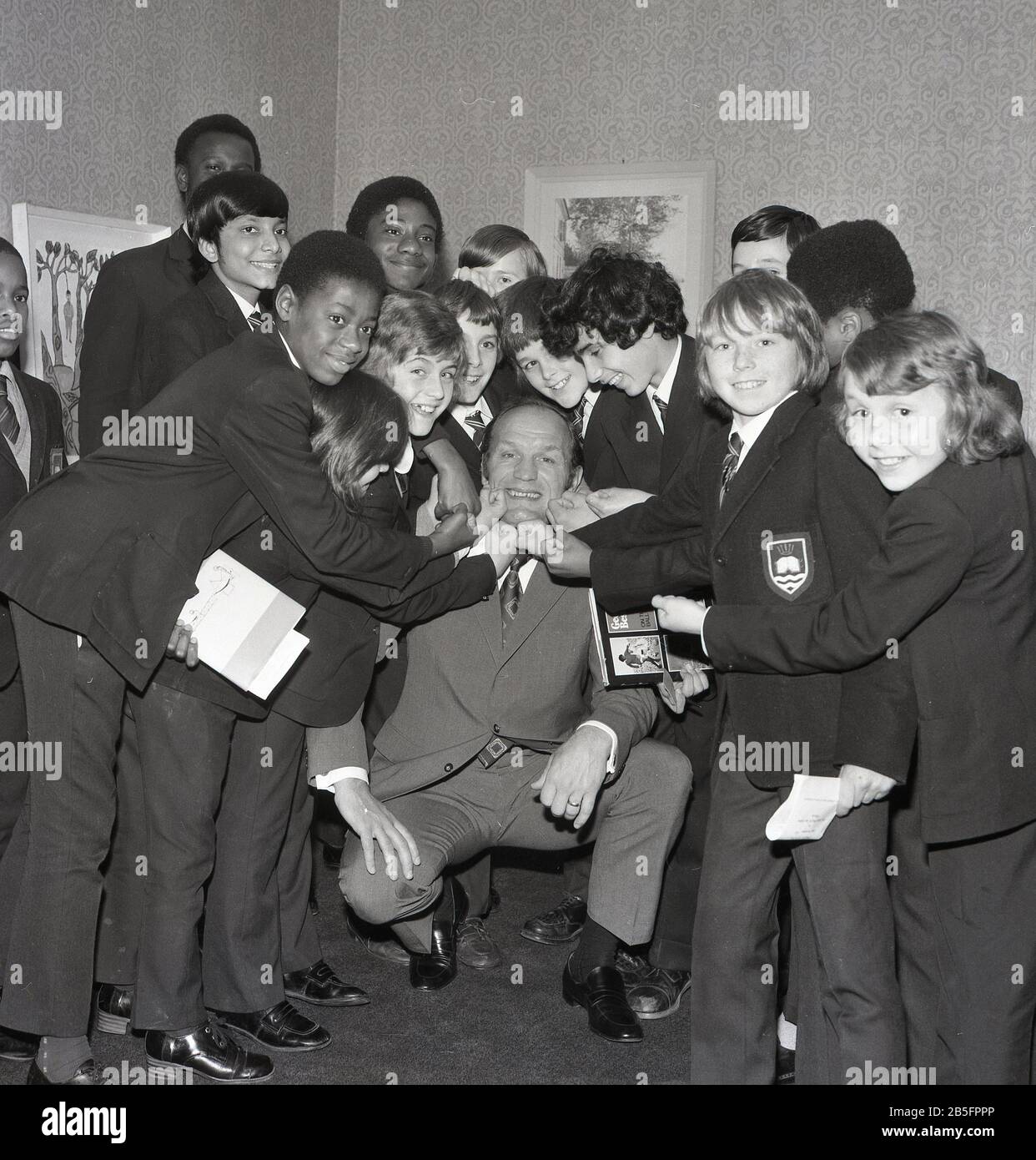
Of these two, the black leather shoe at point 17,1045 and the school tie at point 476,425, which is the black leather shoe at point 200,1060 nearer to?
the black leather shoe at point 17,1045

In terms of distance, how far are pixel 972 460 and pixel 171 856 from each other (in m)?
1.63

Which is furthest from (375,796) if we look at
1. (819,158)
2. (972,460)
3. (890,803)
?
(819,158)

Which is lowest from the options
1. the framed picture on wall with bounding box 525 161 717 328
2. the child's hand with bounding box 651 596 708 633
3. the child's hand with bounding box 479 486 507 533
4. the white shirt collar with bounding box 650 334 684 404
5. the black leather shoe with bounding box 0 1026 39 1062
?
the black leather shoe with bounding box 0 1026 39 1062

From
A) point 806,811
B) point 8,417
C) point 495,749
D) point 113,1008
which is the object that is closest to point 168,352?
point 8,417

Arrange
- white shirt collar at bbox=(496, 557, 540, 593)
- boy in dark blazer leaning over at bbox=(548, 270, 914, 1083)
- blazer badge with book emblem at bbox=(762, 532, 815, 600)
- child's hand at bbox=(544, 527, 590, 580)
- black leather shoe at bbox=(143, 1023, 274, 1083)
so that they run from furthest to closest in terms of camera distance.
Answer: white shirt collar at bbox=(496, 557, 540, 593) < child's hand at bbox=(544, 527, 590, 580) < black leather shoe at bbox=(143, 1023, 274, 1083) < blazer badge with book emblem at bbox=(762, 532, 815, 600) < boy in dark blazer leaning over at bbox=(548, 270, 914, 1083)

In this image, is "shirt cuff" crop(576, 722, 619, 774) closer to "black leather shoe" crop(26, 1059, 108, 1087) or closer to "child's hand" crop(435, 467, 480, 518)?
"child's hand" crop(435, 467, 480, 518)

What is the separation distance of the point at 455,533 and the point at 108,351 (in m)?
1.10

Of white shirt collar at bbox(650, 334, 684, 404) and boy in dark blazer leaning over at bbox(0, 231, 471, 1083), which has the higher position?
white shirt collar at bbox(650, 334, 684, 404)

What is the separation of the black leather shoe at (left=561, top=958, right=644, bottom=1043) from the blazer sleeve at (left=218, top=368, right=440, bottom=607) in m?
1.04

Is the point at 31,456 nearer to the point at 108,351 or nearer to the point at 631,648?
the point at 108,351

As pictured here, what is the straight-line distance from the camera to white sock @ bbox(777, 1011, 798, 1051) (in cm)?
245

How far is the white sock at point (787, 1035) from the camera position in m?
2.45

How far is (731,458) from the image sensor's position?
88.8 inches

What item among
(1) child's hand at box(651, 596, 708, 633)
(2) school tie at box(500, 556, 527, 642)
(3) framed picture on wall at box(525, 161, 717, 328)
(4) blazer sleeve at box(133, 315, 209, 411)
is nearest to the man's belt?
(2) school tie at box(500, 556, 527, 642)
